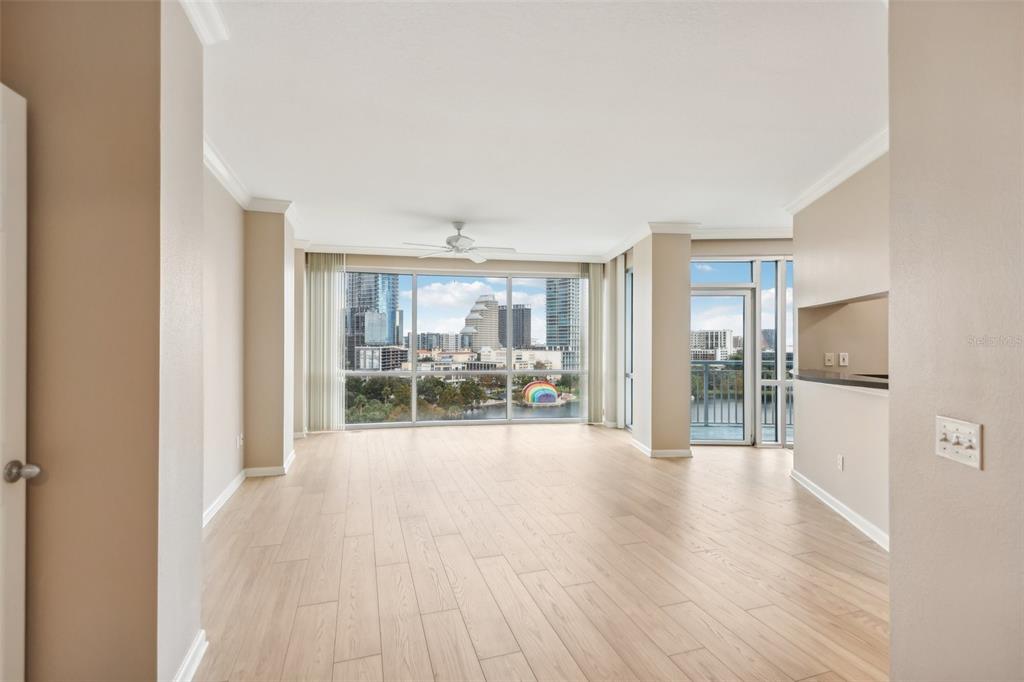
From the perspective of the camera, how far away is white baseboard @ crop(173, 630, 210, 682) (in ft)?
6.02

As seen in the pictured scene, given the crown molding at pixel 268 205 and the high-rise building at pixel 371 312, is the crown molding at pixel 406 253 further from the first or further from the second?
the crown molding at pixel 268 205

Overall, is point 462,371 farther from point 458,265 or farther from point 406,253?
point 406,253

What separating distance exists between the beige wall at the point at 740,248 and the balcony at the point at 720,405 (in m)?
1.29

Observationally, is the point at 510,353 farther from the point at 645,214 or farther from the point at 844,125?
the point at 844,125

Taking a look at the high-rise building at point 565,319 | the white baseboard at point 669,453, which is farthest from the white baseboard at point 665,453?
the high-rise building at point 565,319

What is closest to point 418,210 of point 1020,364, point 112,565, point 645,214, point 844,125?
point 645,214

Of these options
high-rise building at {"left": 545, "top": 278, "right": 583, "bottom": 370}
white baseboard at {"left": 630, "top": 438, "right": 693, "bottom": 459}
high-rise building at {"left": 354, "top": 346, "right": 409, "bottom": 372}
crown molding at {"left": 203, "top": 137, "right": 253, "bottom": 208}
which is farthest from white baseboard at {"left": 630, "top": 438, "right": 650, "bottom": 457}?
crown molding at {"left": 203, "top": 137, "right": 253, "bottom": 208}

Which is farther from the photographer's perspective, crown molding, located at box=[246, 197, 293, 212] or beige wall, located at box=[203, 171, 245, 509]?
crown molding, located at box=[246, 197, 293, 212]

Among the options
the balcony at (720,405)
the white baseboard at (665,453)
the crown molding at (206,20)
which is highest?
the crown molding at (206,20)

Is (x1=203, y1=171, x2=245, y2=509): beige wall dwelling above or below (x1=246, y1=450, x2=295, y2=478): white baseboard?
above

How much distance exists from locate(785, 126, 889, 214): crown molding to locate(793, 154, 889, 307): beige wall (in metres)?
0.04

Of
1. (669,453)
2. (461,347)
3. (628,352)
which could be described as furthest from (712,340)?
(461,347)

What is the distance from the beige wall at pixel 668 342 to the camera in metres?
5.53

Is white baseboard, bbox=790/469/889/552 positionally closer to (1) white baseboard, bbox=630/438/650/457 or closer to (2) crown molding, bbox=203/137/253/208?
(1) white baseboard, bbox=630/438/650/457
